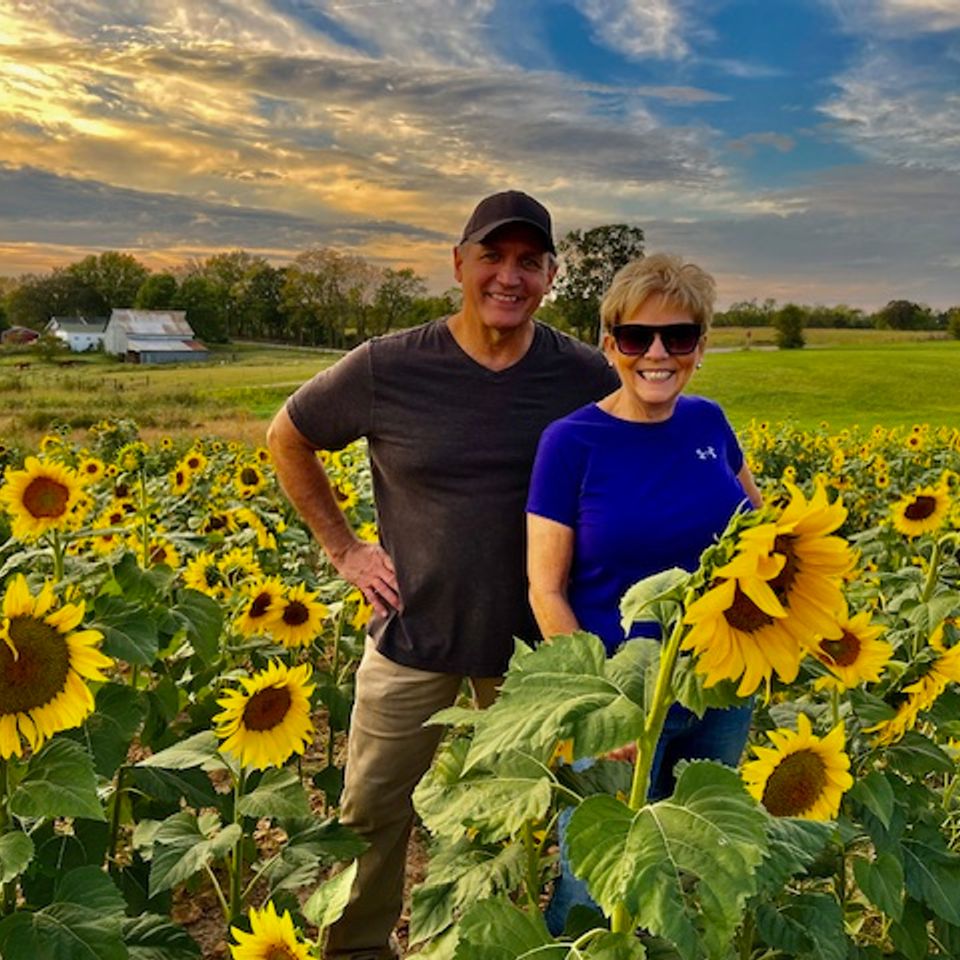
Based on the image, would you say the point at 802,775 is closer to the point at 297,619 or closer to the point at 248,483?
the point at 297,619

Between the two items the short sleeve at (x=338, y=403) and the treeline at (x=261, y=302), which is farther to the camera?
the treeline at (x=261, y=302)

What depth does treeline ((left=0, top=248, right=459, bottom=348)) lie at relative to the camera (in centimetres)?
4231

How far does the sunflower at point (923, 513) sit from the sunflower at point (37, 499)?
160 inches

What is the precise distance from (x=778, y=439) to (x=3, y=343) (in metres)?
49.9

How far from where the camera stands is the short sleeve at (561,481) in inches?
106

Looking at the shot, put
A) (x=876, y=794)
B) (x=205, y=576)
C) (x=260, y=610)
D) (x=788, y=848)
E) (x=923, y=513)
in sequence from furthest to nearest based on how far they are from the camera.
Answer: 1. (x=923, y=513)
2. (x=205, y=576)
3. (x=260, y=610)
4. (x=876, y=794)
5. (x=788, y=848)

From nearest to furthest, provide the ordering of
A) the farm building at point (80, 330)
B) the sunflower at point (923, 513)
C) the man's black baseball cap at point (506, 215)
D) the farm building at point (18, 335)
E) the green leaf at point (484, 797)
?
the green leaf at point (484, 797) → the man's black baseball cap at point (506, 215) → the sunflower at point (923, 513) → the farm building at point (18, 335) → the farm building at point (80, 330)

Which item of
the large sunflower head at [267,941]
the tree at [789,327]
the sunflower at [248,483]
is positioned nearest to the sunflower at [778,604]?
the large sunflower head at [267,941]

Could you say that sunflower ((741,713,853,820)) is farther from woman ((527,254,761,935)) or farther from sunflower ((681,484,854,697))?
sunflower ((681,484,854,697))

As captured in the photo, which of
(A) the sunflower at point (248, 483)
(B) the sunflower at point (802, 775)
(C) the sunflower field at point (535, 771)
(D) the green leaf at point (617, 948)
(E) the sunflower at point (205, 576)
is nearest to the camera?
(C) the sunflower field at point (535, 771)

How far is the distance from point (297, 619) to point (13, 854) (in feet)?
6.18

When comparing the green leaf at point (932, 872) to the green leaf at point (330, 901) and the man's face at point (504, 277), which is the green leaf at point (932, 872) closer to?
the green leaf at point (330, 901)

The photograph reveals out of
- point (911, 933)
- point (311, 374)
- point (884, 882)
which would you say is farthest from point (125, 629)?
point (311, 374)

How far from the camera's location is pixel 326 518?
12.6ft
